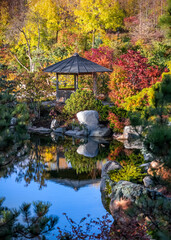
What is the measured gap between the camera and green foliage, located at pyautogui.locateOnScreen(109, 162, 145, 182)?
5.95m

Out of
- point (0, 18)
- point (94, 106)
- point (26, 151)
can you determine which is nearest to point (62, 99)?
point (94, 106)

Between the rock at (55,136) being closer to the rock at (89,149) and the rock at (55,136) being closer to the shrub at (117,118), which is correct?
the rock at (89,149)

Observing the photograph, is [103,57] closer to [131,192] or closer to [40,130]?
[40,130]

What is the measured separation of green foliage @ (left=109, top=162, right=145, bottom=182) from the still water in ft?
1.92

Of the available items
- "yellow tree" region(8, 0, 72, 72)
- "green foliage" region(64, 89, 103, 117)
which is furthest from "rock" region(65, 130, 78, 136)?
"yellow tree" region(8, 0, 72, 72)

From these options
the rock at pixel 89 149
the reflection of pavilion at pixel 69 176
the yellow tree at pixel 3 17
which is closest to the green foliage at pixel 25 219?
the reflection of pavilion at pixel 69 176

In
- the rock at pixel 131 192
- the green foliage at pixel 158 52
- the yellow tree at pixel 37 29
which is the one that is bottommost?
the rock at pixel 131 192

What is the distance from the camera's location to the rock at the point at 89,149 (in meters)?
9.62

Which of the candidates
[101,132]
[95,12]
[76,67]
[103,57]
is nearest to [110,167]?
[101,132]

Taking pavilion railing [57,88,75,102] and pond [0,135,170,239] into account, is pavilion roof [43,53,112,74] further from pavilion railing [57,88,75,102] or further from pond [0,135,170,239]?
pond [0,135,170,239]

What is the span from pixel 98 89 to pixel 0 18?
47.1ft

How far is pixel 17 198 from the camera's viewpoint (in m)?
6.39

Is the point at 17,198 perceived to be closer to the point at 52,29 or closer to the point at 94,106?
the point at 94,106

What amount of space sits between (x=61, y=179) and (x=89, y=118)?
5.16m
